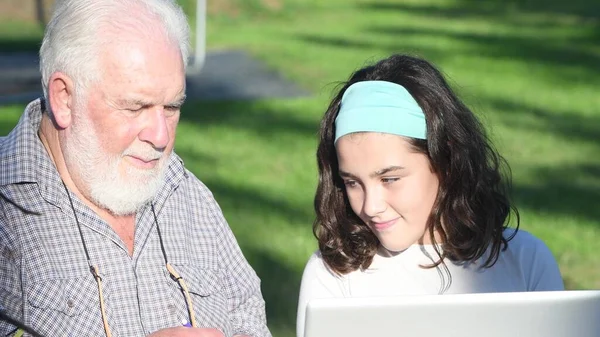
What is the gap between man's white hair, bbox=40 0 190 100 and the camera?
286 cm

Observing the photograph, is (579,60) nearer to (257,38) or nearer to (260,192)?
(257,38)

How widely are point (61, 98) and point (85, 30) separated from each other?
0.66ft

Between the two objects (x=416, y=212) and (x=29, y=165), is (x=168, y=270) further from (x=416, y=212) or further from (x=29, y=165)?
(x=416, y=212)

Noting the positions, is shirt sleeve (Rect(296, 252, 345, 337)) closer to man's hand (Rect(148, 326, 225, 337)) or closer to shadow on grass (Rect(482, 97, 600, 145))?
man's hand (Rect(148, 326, 225, 337))

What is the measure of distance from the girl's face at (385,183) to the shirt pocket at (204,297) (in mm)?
504

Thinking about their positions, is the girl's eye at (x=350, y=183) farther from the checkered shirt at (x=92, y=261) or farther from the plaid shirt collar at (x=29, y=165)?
the plaid shirt collar at (x=29, y=165)

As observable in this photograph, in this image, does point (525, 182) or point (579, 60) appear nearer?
point (525, 182)

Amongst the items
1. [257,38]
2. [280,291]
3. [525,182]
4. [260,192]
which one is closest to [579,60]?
[257,38]

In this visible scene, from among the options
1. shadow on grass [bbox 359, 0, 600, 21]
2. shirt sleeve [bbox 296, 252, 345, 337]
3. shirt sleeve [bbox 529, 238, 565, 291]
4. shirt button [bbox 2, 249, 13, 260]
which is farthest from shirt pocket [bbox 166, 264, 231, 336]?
shadow on grass [bbox 359, 0, 600, 21]

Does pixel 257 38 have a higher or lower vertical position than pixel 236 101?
higher

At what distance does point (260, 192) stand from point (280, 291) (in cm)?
180

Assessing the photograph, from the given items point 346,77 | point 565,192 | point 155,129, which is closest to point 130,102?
point 155,129

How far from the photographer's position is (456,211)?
10.3ft

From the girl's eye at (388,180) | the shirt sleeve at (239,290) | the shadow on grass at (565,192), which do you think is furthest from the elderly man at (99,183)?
the shadow on grass at (565,192)
